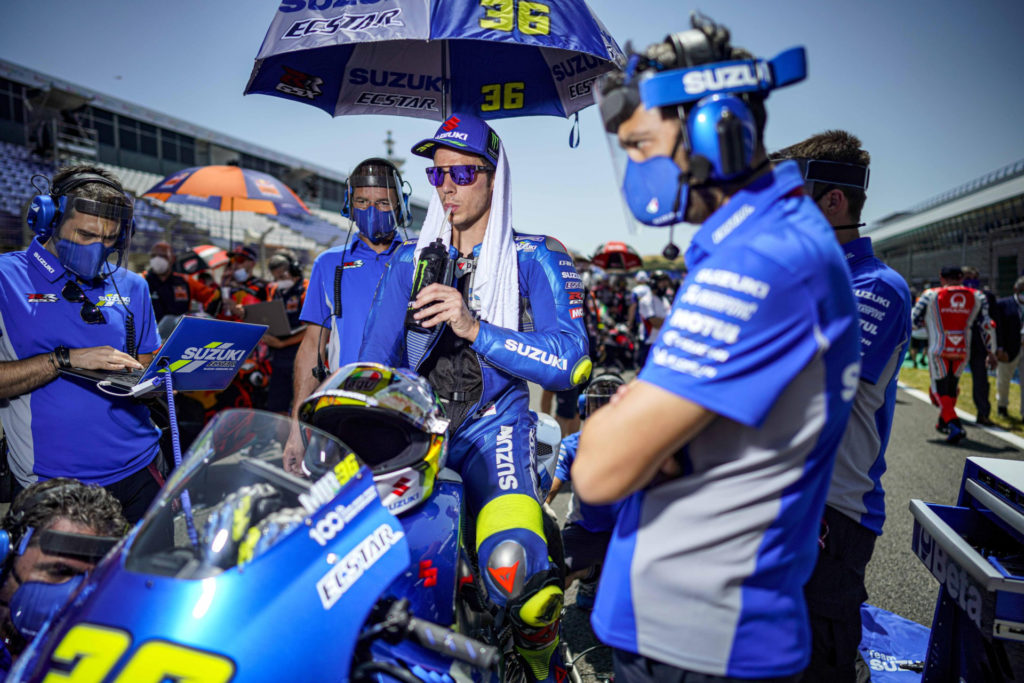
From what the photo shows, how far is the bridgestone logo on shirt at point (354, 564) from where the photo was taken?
4.22ft

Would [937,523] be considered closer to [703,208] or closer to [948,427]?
[703,208]

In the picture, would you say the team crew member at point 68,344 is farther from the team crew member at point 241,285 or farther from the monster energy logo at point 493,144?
the team crew member at point 241,285

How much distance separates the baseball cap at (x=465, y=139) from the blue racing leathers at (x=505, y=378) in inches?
15.4

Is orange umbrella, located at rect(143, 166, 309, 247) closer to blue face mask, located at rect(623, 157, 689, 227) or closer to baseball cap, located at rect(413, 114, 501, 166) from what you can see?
baseball cap, located at rect(413, 114, 501, 166)

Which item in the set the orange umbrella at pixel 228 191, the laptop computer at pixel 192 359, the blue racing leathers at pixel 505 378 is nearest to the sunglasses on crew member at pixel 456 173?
the blue racing leathers at pixel 505 378

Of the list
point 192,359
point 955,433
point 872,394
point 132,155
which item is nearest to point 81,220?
point 192,359

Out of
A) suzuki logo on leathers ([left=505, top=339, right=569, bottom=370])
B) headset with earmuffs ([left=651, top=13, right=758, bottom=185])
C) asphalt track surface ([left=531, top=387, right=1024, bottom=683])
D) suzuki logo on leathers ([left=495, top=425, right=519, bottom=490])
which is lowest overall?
asphalt track surface ([left=531, top=387, right=1024, bottom=683])

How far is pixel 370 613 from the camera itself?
1.44 metres

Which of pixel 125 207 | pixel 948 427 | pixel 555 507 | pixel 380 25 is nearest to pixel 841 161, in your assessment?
pixel 380 25

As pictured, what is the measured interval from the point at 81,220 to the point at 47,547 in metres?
1.55

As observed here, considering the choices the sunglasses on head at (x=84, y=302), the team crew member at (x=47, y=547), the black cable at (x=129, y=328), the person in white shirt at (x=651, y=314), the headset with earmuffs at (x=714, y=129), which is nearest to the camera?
the headset with earmuffs at (x=714, y=129)

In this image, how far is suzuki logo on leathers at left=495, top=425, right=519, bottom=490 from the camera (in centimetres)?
228

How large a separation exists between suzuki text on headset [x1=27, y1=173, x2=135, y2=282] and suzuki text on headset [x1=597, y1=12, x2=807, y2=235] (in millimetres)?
2247

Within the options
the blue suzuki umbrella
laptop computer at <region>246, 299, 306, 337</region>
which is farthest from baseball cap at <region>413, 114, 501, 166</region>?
laptop computer at <region>246, 299, 306, 337</region>
